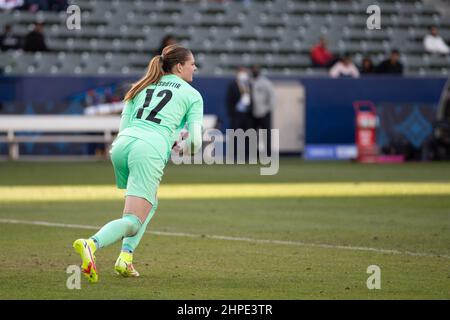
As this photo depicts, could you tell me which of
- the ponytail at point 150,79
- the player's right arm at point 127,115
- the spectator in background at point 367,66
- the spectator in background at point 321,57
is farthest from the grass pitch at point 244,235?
the spectator in background at point 321,57

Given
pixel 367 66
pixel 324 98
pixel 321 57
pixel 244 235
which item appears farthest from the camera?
pixel 321 57

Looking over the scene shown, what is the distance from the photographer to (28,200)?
18.1m

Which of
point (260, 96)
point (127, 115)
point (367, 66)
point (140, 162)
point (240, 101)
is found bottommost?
point (140, 162)

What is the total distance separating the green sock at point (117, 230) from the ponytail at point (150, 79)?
3.33 feet

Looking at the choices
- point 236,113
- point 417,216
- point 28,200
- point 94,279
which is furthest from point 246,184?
point 94,279

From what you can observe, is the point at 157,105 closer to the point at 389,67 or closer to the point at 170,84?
the point at 170,84

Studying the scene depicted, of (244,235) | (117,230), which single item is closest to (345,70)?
(244,235)

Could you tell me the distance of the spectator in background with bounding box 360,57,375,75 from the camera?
108 ft

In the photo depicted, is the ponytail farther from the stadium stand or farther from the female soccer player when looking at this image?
the stadium stand

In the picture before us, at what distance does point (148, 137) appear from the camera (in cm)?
942

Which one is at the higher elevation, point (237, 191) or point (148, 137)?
point (237, 191)

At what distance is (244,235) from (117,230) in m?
4.41

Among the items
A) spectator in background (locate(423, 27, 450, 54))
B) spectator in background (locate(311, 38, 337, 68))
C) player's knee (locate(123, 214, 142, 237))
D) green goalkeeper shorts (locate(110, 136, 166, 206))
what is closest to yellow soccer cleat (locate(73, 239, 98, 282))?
player's knee (locate(123, 214, 142, 237))

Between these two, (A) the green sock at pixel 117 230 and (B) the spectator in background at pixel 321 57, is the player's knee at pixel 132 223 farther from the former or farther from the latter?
(B) the spectator in background at pixel 321 57
